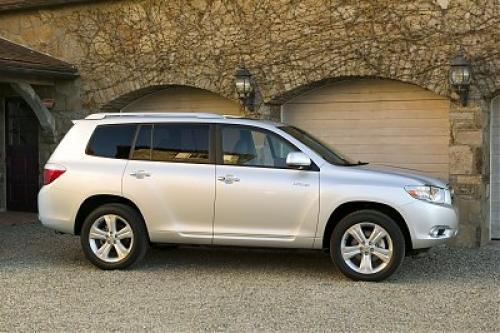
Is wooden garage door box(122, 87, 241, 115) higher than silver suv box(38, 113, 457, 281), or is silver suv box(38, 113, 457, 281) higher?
wooden garage door box(122, 87, 241, 115)

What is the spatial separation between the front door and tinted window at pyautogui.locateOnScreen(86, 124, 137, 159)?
1158 millimetres

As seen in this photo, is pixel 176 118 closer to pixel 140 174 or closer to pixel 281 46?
pixel 140 174

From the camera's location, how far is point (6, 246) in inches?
376

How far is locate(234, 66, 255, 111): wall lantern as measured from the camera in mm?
10688

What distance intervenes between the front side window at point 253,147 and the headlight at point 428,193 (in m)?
1.33

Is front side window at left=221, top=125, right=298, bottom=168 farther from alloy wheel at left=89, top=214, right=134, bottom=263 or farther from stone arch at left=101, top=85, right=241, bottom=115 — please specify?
stone arch at left=101, top=85, right=241, bottom=115

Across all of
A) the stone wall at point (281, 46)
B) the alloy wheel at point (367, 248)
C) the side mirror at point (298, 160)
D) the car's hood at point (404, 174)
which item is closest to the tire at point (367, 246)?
the alloy wheel at point (367, 248)

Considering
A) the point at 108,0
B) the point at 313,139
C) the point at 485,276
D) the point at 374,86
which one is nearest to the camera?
the point at 485,276

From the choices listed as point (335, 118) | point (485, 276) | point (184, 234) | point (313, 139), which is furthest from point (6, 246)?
point (485, 276)

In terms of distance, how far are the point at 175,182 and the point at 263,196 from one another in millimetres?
1024

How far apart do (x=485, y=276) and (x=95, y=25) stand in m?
8.20

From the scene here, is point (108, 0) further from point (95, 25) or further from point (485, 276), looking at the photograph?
point (485, 276)

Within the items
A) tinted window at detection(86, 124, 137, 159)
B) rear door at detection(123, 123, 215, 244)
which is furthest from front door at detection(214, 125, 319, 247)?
tinted window at detection(86, 124, 137, 159)

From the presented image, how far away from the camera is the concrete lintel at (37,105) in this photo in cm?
1182
